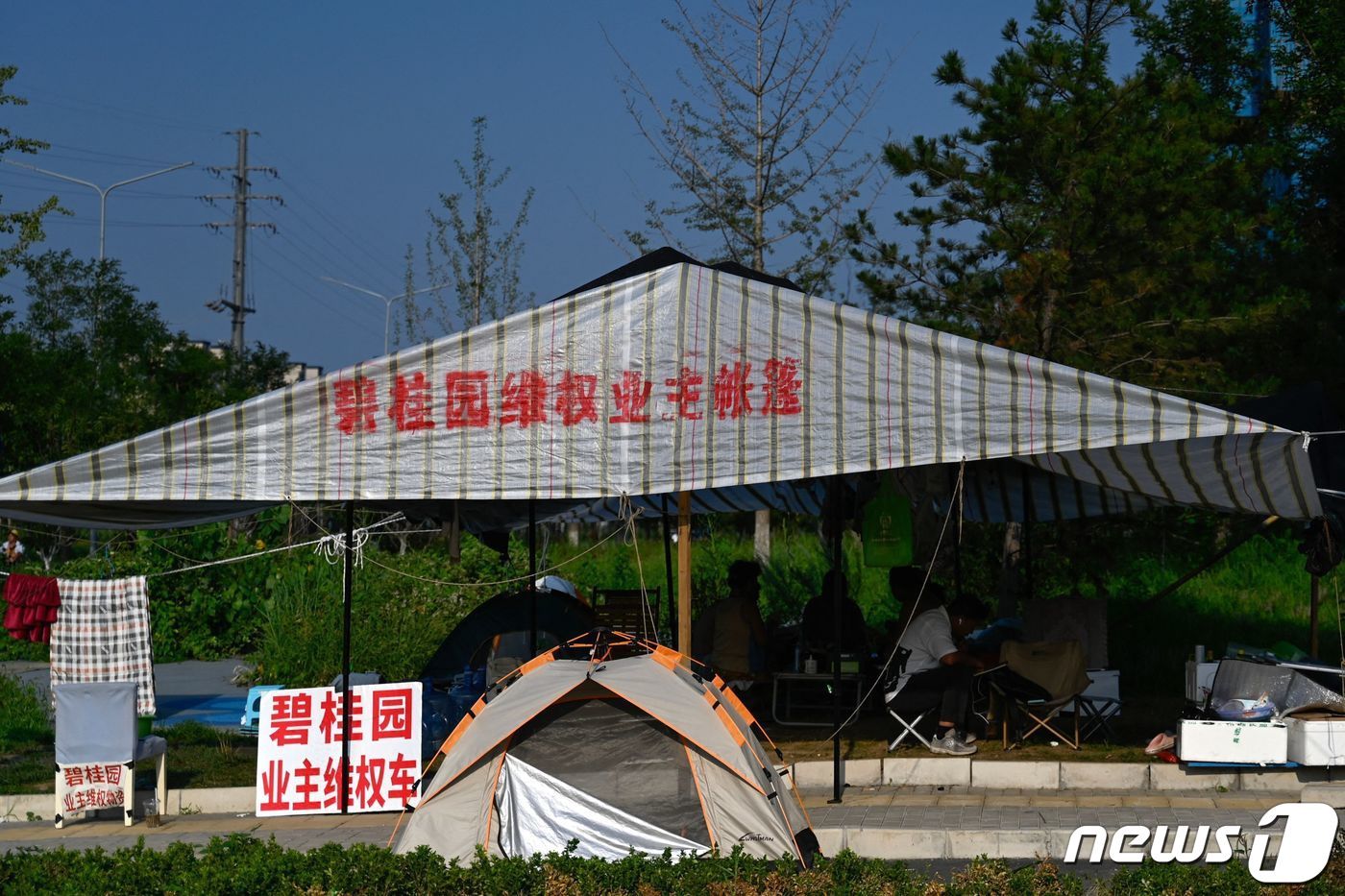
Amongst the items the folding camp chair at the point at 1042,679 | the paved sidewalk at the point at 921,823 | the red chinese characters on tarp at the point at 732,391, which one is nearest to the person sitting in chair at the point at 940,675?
the folding camp chair at the point at 1042,679

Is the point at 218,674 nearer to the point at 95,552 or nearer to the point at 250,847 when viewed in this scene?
the point at 95,552

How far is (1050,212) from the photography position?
15492 mm

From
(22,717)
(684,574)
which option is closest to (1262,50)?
(684,574)

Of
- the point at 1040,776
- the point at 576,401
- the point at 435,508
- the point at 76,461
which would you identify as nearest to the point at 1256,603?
the point at 1040,776

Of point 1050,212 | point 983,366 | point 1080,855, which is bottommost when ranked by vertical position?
point 1080,855

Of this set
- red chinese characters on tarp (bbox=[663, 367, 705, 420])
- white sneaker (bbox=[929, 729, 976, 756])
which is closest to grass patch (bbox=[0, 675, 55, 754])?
red chinese characters on tarp (bbox=[663, 367, 705, 420])

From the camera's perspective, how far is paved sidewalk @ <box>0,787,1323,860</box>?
27.9 feet

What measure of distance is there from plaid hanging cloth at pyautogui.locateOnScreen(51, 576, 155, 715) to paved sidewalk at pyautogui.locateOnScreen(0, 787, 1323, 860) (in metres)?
1.38

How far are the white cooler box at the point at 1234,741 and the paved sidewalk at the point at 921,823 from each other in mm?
248

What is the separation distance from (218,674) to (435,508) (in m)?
5.55

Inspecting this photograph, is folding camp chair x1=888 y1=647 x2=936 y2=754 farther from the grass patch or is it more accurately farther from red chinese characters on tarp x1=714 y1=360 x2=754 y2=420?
the grass patch

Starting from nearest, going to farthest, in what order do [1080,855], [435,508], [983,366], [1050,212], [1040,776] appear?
[1080,855] → [983,366] → [1040,776] → [435,508] → [1050,212]

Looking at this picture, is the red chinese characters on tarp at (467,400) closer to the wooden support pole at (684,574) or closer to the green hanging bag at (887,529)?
the wooden support pole at (684,574)

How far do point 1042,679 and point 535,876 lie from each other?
5453 millimetres
